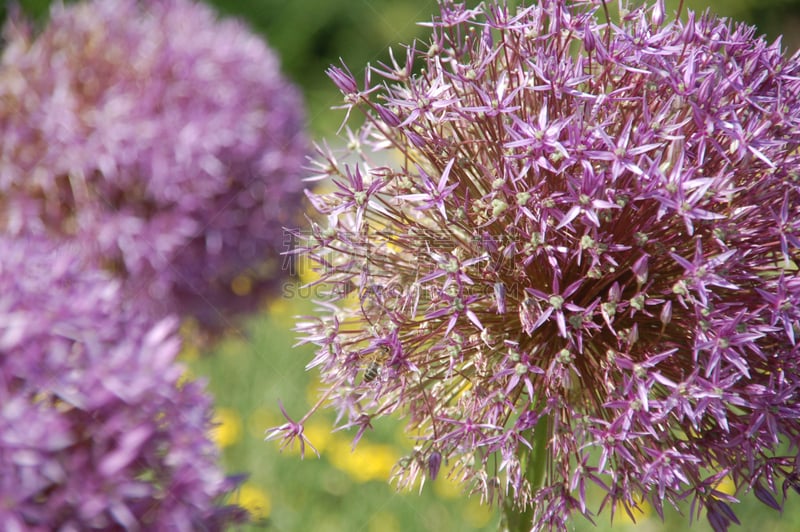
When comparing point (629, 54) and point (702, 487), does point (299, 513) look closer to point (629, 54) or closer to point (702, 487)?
point (702, 487)

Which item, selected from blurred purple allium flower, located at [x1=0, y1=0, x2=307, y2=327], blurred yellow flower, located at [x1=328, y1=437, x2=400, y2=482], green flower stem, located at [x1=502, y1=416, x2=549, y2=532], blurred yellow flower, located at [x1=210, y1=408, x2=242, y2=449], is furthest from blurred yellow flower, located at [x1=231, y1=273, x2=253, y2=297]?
green flower stem, located at [x1=502, y1=416, x2=549, y2=532]

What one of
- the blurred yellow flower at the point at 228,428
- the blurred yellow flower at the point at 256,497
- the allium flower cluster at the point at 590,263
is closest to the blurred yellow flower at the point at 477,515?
the blurred yellow flower at the point at 256,497

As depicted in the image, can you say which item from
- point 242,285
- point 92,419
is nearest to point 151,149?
point 242,285

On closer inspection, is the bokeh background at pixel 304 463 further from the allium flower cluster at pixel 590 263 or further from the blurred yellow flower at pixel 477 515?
the allium flower cluster at pixel 590 263

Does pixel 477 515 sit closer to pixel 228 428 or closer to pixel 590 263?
pixel 228 428

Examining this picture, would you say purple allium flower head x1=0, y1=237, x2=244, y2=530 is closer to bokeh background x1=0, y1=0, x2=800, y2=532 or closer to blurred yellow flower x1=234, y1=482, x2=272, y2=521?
bokeh background x1=0, y1=0, x2=800, y2=532
